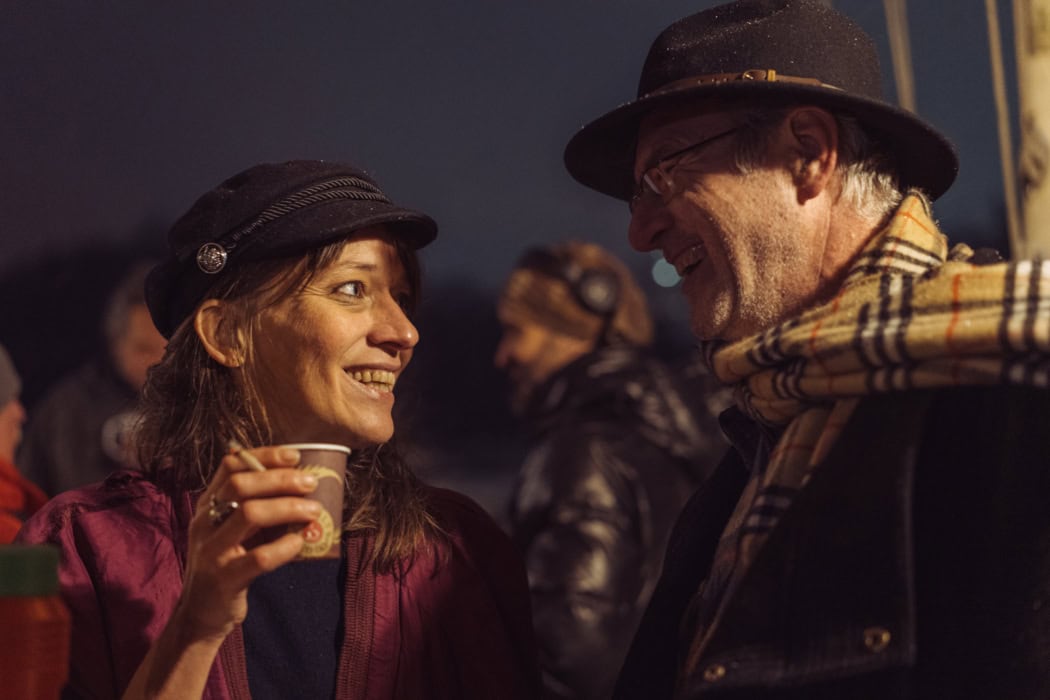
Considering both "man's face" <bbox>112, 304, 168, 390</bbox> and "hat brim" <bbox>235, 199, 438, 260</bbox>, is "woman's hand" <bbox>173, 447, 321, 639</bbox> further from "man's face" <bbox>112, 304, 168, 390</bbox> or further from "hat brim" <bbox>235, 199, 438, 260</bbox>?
"man's face" <bbox>112, 304, 168, 390</bbox>

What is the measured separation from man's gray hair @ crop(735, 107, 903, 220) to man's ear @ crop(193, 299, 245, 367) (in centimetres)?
107

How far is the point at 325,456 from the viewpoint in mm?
1679

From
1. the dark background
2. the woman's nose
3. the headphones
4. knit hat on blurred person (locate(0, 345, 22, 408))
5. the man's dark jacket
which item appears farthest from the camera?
the dark background

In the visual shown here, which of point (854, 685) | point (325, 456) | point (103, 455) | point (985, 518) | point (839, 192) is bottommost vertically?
point (103, 455)

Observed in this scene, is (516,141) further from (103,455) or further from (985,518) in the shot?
(985,518)

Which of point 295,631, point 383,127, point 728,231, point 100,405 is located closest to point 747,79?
point 728,231

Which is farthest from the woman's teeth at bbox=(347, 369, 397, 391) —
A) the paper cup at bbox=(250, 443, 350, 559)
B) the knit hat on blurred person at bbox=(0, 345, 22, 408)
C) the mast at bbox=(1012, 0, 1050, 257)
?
the mast at bbox=(1012, 0, 1050, 257)

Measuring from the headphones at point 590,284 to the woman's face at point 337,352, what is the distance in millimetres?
2420

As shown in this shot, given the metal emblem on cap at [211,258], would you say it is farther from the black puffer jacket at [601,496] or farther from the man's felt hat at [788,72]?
the black puffer jacket at [601,496]

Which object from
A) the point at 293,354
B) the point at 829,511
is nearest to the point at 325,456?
the point at 293,354

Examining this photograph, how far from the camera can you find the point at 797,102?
213cm

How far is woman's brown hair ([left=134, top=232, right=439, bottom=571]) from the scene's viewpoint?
7.32ft

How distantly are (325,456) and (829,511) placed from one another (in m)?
0.76

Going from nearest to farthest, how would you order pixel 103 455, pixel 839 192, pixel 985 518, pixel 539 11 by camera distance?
pixel 985 518 → pixel 839 192 → pixel 103 455 → pixel 539 11
